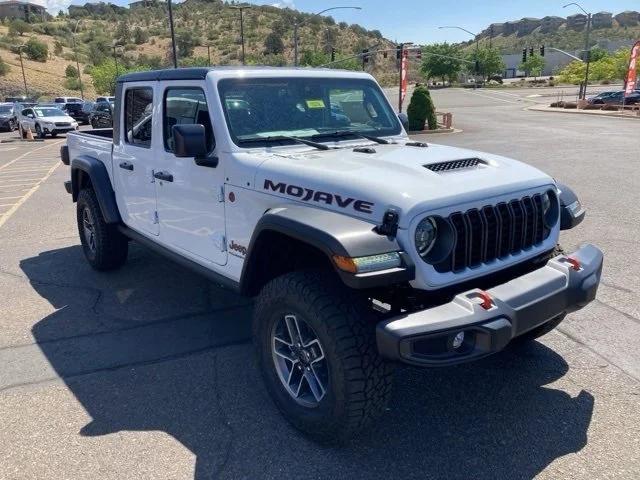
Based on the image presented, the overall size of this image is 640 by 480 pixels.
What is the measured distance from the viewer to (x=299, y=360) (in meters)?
3.13

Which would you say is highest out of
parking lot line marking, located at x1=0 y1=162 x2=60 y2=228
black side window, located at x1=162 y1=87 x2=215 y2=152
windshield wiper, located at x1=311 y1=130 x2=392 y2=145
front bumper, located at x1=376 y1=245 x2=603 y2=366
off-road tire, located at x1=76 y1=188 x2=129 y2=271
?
black side window, located at x1=162 y1=87 x2=215 y2=152

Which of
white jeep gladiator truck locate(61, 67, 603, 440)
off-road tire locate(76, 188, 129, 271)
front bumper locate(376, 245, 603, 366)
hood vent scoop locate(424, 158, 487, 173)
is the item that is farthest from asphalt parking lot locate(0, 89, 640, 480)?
hood vent scoop locate(424, 158, 487, 173)

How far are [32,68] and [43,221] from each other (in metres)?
68.5

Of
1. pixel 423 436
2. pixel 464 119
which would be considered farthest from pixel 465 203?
pixel 464 119

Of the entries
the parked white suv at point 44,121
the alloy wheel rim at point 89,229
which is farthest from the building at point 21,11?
the alloy wheel rim at point 89,229

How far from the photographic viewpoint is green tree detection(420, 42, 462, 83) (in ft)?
282

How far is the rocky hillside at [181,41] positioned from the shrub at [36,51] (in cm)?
73

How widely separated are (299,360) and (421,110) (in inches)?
856

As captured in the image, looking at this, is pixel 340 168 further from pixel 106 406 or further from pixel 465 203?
pixel 106 406

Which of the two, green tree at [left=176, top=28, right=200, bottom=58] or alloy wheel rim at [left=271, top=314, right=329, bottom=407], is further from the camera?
green tree at [left=176, top=28, right=200, bottom=58]

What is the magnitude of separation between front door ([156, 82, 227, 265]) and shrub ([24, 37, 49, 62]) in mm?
78181

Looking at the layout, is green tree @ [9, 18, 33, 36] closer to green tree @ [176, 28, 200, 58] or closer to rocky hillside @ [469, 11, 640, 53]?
green tree @ [176, 28, 200, 58]

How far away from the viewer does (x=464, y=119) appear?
102ft

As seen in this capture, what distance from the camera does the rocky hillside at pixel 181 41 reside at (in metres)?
68.6
